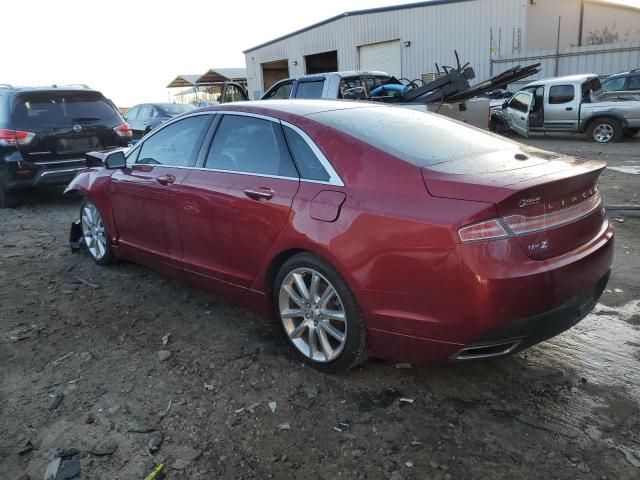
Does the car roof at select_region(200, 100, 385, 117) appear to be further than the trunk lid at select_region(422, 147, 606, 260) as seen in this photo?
Yes

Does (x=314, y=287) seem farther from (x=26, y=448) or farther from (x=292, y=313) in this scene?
(x=26, y=448)

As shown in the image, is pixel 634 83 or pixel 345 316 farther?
pixel 634 83

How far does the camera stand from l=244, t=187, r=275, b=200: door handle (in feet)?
10.6

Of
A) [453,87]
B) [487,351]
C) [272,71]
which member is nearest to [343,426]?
[487,351]

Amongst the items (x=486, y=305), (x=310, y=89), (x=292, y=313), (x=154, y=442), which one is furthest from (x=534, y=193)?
(x=310, y=89)

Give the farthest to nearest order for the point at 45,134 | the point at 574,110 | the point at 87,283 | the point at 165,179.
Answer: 1. the point at 574,110
2. the point at 45,134
3. the point at 87,283
4. the point at 165,179

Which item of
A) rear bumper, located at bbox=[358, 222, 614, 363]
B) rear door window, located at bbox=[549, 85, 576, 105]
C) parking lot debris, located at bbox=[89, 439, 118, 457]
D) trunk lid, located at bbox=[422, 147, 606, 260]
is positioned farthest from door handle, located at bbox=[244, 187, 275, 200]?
rear door window, located at bbox=[549, 85, 576, 105]

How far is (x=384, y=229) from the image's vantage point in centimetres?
265

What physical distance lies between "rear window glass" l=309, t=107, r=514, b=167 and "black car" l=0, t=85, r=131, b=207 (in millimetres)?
5854

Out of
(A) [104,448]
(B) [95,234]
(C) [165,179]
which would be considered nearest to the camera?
(A) [104,448]

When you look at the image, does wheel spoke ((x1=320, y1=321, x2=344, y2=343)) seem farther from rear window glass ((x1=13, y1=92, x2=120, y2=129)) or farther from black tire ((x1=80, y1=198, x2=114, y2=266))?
rear window glass ((x1=13, y1=92, x2=120, y2=129))

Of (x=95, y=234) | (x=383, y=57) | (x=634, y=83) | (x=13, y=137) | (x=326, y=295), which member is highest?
(x=383, y=57)

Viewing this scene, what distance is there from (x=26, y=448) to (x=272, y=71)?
37.0 m

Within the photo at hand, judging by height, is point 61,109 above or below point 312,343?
above
